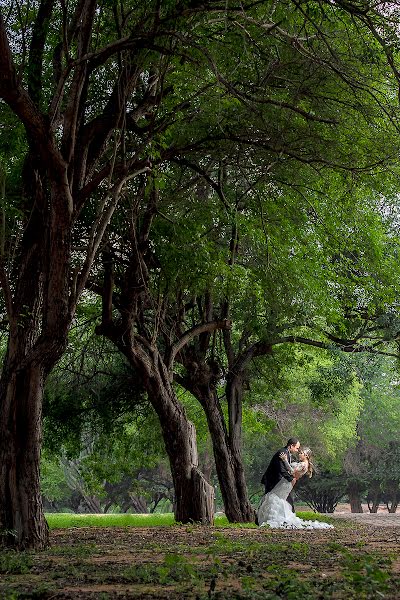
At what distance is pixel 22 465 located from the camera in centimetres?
A: 1038

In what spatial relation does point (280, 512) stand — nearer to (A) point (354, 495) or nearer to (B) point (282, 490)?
(B) point (282, 490)

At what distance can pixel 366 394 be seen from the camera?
48.4m

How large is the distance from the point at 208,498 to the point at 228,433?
574 cm

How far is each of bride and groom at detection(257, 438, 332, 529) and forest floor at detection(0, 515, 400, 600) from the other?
8626mm

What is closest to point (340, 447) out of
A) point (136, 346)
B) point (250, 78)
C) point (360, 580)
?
point (136, 346)

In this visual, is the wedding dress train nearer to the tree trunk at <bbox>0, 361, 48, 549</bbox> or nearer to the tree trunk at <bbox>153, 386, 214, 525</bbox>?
the tree trunk at <bbox>153, 386, 214, 525</bbox>

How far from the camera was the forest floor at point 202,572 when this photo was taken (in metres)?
5.63

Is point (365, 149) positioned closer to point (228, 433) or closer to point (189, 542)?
point (189, 542)

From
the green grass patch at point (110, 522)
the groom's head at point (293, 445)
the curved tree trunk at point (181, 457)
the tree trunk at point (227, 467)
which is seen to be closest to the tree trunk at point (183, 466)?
the curved tree trunk at point (181, 457)

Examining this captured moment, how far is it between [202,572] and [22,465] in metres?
4.17

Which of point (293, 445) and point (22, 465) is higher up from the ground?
point (293, 445)

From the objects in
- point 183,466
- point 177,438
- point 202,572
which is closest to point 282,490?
point 183,466

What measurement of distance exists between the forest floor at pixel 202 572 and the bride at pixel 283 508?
27.4 ft

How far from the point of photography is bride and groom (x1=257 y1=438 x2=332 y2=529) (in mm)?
19188
